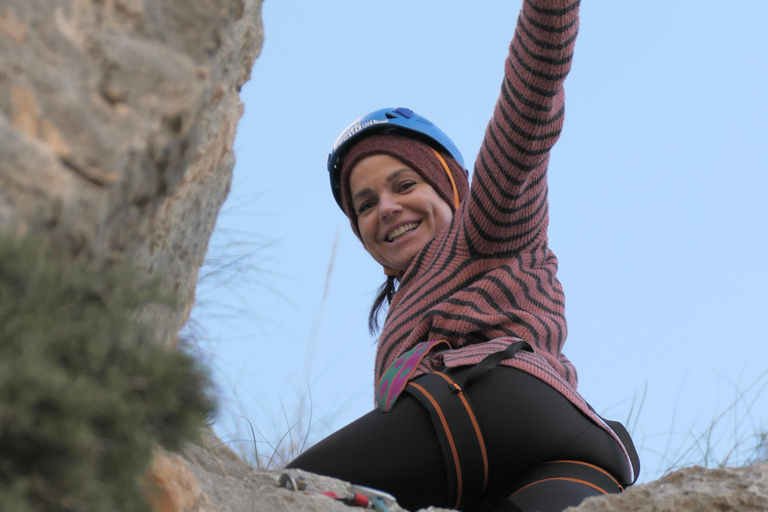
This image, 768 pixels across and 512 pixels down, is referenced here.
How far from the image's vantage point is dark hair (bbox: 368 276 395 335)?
136 inches

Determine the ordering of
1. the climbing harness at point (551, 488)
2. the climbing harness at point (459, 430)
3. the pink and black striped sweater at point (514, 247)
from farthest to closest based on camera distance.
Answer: the pink and black striped sweater at point (514, 247) → the climbing harness at point (459, 430) → the climbing harness at point (551, 488)

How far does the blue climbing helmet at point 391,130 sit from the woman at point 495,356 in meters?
0.69

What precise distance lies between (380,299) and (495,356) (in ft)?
5.21

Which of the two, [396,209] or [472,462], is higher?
[396,209]

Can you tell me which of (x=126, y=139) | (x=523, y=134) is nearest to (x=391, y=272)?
(x=523, y=134)

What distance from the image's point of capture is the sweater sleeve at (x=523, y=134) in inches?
82.1

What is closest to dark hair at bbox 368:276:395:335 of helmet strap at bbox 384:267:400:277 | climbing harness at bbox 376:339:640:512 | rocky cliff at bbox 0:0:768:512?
helmet strap at bbox 384:267:400:277

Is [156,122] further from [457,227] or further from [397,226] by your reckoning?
[397,226]

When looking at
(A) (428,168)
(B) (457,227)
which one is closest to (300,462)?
(B) (457,227)

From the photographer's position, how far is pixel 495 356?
1965mm

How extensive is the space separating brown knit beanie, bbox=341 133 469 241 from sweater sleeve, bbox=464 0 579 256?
2.45ft

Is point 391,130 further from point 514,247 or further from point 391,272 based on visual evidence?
point 514,247

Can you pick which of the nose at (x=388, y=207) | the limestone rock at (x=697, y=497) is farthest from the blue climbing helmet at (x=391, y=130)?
the limestone rock at (x=697, y=497)

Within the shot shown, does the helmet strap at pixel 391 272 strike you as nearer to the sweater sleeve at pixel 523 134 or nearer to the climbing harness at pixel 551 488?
the sweater sleeve at pixel 523 134
